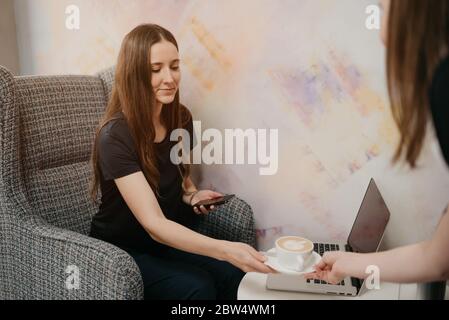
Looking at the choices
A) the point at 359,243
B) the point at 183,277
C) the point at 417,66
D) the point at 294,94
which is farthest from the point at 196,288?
the point at 417,66

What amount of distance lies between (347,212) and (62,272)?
0.81 meters

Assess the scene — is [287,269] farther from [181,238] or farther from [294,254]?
[181,238]

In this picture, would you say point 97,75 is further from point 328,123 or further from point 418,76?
point 418,76

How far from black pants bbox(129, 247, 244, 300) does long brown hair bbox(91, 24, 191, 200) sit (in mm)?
194

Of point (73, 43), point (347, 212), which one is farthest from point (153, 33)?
point (347, 212)

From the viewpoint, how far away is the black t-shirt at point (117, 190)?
1.17 meters

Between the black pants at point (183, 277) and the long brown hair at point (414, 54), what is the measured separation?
2.12 ft

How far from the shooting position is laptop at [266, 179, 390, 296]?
110cm

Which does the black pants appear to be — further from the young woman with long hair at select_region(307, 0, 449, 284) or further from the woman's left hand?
the young woman with long hair at select_region(307, 0, 449, 284)

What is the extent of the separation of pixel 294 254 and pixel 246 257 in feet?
0.38

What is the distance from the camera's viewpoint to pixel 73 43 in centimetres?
156

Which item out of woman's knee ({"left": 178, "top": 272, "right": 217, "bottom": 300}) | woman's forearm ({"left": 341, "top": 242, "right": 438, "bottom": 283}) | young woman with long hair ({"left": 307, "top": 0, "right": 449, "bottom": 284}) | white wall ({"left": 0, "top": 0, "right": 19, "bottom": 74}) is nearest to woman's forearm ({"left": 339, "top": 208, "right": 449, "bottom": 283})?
woman's forearm ({"left": 341, "top": 242, "right": 438, "bottom": 283})

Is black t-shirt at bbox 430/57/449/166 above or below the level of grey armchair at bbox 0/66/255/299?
above

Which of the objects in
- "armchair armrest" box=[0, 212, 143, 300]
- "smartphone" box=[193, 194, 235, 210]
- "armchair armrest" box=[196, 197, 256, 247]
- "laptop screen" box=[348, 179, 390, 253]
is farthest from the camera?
"armchair armrest" box=[196, 197, 256, 247]
